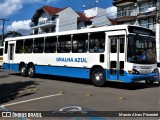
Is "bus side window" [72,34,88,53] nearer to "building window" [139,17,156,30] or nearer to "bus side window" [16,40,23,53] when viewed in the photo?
"bus side window" [16,40,23,53]

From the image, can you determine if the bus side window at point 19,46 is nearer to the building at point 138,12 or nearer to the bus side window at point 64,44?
the bus side window at point 64,44

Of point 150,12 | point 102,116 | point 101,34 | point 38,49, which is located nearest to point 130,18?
point 150,12

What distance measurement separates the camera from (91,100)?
37.7 feet

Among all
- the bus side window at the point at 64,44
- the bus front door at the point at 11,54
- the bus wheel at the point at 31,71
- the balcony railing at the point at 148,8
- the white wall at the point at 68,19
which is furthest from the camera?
the white wall at the point at 68,19

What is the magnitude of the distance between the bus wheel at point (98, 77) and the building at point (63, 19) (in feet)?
169

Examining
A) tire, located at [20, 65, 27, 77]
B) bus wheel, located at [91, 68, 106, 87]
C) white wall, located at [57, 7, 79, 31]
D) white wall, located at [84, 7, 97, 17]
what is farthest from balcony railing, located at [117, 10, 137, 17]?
bus wheel, located at [91, 68, 106, 87]

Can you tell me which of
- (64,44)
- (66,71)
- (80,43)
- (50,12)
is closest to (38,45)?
(64,44)

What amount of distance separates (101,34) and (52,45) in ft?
15.9

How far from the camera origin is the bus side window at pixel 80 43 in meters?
17.1

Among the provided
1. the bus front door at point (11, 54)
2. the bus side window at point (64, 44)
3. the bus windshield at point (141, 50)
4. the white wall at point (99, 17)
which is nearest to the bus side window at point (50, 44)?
the bus side window at point (64, 44)

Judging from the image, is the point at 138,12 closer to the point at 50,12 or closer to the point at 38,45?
the point at 50,12

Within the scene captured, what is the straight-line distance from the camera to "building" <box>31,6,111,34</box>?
67938 millimetres

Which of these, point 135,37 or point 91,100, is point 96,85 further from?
point 91,100

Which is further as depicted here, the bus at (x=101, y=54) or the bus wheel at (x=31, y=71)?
the bus wheel at (x=31, y=71)
